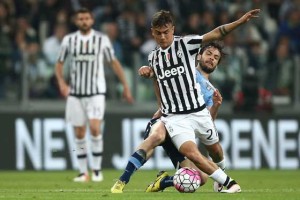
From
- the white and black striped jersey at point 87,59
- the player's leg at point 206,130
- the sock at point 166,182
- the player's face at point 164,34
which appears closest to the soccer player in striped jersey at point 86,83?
the white and black striped jersey at point 87,59

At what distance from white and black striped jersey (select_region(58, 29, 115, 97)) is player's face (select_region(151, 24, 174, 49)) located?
13.8 ft

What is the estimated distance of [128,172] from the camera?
11.1m

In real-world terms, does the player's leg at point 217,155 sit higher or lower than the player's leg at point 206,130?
lower

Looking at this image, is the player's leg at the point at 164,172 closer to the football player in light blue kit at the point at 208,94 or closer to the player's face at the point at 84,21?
the football player in light blue kit at the point at 208,94

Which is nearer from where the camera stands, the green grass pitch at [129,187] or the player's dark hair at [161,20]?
the green grass pitch at [129,187]

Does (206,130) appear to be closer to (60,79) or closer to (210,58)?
(210,58)

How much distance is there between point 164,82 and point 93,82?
4.16 m

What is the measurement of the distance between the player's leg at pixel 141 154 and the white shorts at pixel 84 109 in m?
4.03

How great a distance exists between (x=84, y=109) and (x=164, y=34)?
4.57 meters

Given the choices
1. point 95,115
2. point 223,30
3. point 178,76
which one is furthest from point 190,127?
point 95,115

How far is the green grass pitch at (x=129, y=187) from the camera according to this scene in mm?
10812

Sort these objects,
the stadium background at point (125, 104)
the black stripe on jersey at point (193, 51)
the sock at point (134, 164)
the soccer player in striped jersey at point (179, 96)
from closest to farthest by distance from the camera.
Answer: the sock at point (134, 164)
the soccer player in striped jersey at point (179, 96)
the black stripe on jersey at point (193, 51)
the stadium background at point (125, 104)

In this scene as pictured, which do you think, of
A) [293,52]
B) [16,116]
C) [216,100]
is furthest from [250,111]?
[216,100]

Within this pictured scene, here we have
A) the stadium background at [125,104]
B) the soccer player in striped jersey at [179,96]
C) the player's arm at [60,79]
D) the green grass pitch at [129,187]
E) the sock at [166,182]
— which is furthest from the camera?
the stadium background at [125,104]
